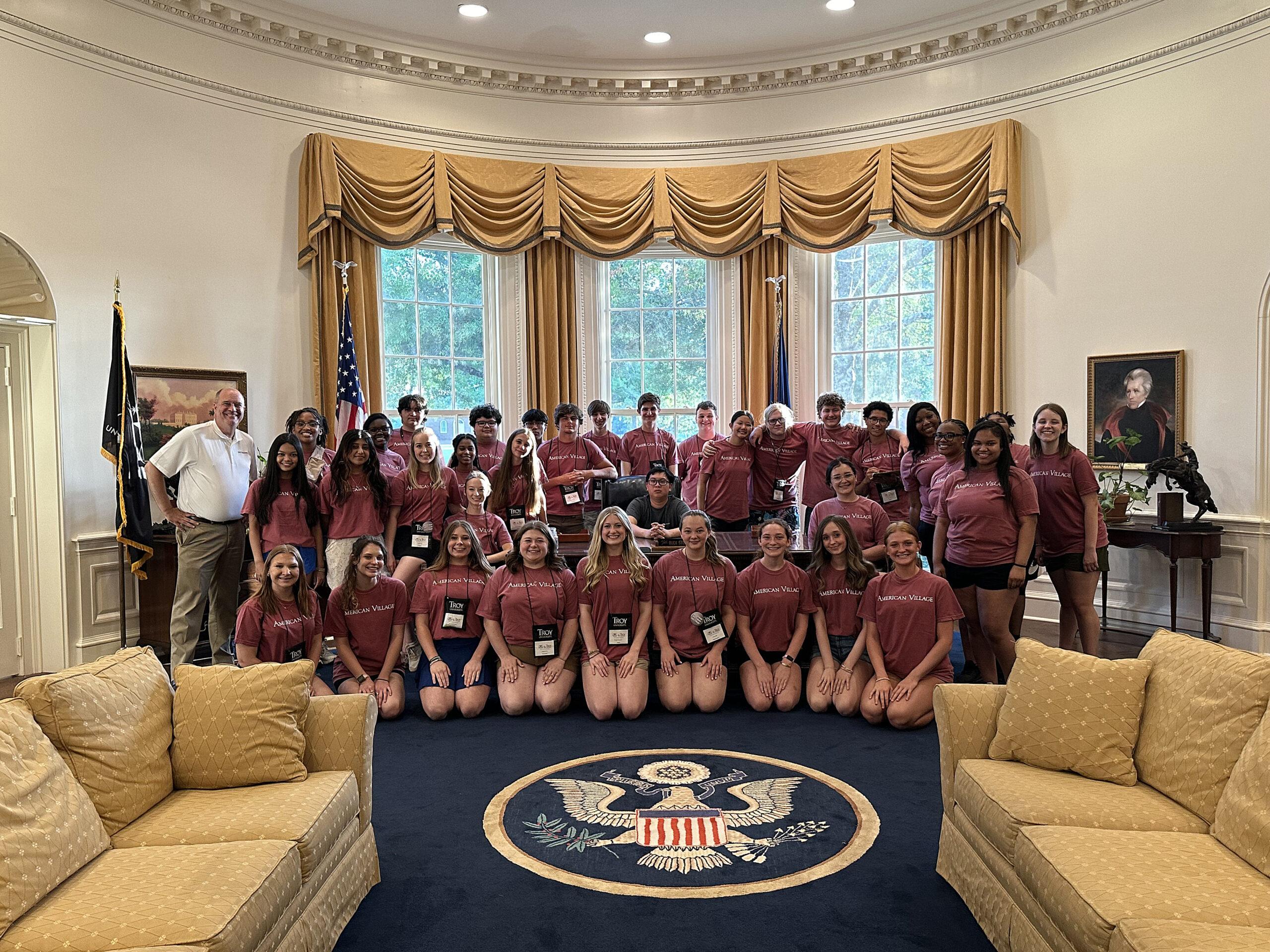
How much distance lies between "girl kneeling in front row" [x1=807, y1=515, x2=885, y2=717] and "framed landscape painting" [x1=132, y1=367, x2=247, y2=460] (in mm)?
3972

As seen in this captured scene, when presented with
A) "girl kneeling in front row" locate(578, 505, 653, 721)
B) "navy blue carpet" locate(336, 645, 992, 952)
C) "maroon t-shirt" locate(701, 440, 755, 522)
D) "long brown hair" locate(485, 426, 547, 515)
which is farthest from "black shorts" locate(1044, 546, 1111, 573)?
"long brown hair" locate(485, 426, 547, 515)

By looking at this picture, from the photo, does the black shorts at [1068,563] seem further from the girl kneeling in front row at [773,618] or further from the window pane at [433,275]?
the window pane at [433,275]

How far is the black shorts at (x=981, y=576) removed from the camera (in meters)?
4.99

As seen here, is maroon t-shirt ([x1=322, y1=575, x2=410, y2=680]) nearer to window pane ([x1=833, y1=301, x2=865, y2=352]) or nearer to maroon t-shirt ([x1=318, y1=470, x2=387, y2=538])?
maroon t-shirt ([x1=318, y1=470, x2=387, y2=538])

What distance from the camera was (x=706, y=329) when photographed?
8.84 meters

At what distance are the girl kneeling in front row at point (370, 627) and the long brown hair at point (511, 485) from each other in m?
1.18

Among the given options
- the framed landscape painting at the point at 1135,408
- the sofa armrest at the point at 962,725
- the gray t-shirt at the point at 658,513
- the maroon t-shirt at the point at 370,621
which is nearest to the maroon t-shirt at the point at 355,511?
the maroon t-shirt at the point at 370,621

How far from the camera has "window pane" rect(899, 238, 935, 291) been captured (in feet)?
26.5

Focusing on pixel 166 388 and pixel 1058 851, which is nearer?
pixel 1058 851

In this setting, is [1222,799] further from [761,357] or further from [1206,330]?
[761,357]

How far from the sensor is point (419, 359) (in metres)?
8.30

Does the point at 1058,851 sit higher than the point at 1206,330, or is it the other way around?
the point at 1206,330

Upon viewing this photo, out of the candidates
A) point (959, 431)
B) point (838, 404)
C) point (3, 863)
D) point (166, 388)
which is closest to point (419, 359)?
point (166, 388)

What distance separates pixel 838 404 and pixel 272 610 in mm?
3814
